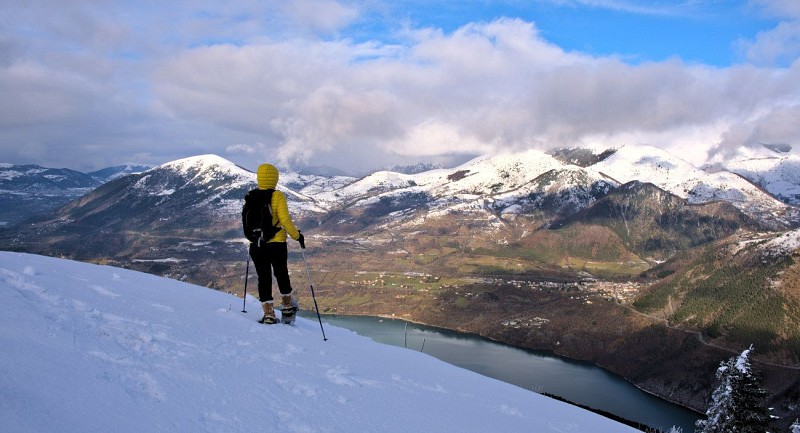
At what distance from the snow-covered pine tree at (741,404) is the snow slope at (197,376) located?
19.8 m

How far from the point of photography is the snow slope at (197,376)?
3.72 metres

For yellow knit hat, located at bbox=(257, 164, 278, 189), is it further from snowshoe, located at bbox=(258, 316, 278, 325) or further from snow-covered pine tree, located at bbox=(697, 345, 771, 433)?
snow-covered pine tree, located at bbox=(697, 345, 771, 433)

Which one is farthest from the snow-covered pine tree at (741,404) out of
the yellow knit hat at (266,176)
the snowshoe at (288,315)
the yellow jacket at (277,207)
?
the yellow knit hat at (266,176)

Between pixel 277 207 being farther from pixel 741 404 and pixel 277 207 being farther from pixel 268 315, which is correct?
pixel 741 404

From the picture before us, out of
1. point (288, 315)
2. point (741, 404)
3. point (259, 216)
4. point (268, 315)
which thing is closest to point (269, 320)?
point (268, 315)

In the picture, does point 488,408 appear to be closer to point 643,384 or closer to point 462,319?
point 643,384

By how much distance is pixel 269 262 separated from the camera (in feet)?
30.7

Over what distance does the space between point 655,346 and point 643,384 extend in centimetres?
2343

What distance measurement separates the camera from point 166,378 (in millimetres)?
4691

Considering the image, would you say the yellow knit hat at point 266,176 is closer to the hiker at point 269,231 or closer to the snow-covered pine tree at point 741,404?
the hiker at point 269,231

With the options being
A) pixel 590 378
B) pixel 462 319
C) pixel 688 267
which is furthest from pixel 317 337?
pixel 688 267

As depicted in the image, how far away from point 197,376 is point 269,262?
4.46m

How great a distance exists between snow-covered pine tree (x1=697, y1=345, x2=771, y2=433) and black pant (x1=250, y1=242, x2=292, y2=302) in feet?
75.2

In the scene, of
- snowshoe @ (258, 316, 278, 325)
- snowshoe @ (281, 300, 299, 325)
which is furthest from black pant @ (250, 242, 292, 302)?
snowshoe @ (258, 316, 278, 325)
